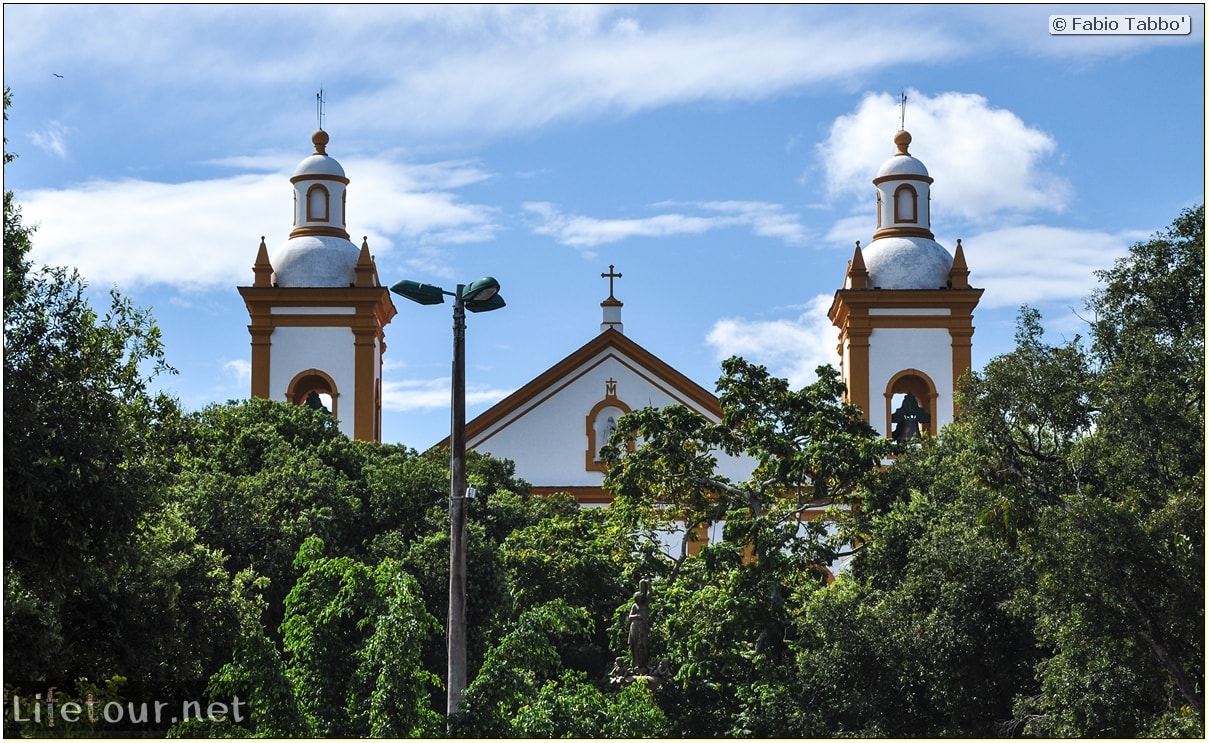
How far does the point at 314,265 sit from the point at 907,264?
42.5 feet

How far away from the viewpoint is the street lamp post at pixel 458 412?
50.4ft

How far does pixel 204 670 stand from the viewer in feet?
71.3

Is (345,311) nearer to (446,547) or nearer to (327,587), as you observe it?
(446,547)

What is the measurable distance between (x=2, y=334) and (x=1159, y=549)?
33.3 feet

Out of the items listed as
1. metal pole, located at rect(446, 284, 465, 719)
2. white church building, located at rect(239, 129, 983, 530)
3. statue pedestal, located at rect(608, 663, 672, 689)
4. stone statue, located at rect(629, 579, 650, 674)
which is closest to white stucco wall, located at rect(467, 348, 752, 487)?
white church building, located at rect(239, 129, 983, 530)

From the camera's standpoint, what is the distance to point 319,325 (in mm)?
40719

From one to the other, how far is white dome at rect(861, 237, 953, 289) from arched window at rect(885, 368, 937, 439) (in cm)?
197

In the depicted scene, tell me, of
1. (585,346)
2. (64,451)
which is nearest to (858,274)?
(585,346)

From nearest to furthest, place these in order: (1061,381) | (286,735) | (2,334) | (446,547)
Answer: (2,334) < (286,735) < (1061,381) < (446,547)

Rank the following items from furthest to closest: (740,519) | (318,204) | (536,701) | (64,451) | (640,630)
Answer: (318,204), (740,519), (640,630), (536,701), (64,451)

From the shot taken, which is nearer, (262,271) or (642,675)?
(642,675)

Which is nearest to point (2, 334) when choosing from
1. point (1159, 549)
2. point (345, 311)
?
point (1159, 549)

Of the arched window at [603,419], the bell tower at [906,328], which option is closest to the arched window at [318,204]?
the arched window at [603,419]

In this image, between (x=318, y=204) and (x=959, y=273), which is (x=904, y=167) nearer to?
(x=959, y=273)
